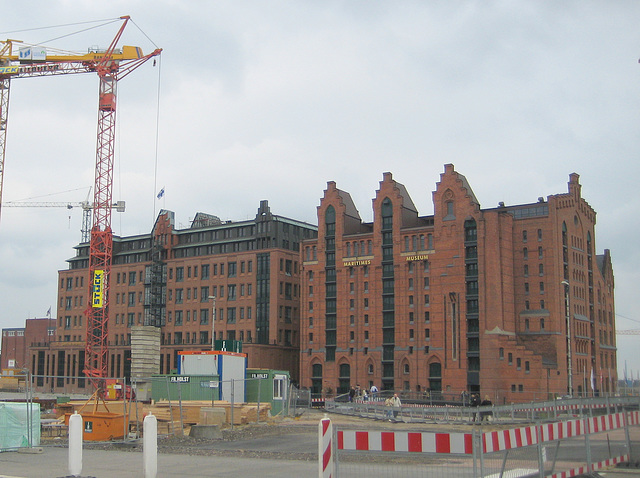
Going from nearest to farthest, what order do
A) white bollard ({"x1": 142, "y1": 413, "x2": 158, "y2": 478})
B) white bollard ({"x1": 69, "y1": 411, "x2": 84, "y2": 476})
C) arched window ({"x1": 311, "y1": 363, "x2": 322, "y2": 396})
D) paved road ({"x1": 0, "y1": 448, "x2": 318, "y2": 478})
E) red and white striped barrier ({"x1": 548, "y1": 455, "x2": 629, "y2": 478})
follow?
1. red and white striped barrier ({"x1": 548, "y1": 455, "x2": 629, "y2": 478})
2. white bollard ({"x1": 142, "y1": 413, "x2": 158, "y2": 478})
3. white bollard ({"x1": 69, "y1": 411, "x2": 84, "y2": 476})
4. paved road ({"x1": 0, "y1": 448, "x2": 318, "y2": 478})
5. arched window ({"x1": 311, "y1": 363, "x2": 322, "y2": 396})

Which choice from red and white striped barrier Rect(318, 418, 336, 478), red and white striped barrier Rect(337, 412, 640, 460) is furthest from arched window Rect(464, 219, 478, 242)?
red and white striped barrier Rect(318, 418, 336, 478)

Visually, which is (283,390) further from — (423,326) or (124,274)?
(124,274)

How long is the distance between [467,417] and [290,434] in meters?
18.5

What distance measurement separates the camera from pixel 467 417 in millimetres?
49250

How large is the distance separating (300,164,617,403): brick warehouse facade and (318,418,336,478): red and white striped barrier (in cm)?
7370

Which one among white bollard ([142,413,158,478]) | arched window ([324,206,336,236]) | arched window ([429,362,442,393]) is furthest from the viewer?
arched window ([324,206,336,236])

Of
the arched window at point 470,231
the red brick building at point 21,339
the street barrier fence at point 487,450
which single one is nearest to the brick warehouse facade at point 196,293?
the red brick building at point 21,339

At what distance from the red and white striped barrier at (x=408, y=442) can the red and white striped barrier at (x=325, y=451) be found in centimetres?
25

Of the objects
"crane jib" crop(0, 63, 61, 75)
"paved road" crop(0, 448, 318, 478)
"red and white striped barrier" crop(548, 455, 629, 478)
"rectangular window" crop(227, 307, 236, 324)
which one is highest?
"crane jib" crop(0, 63, 61, 75)

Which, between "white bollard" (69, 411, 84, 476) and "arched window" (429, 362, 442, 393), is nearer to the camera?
"white bollard" (69, 411, 84, 476)

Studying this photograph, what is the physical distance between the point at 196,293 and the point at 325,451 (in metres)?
107

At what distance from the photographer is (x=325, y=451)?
1502 centimetres

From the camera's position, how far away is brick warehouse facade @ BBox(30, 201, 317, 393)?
112500 millimetres

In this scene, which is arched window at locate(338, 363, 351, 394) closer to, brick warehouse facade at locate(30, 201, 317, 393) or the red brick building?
brick warehouse facade at locate(30, 201, 317, 393)
